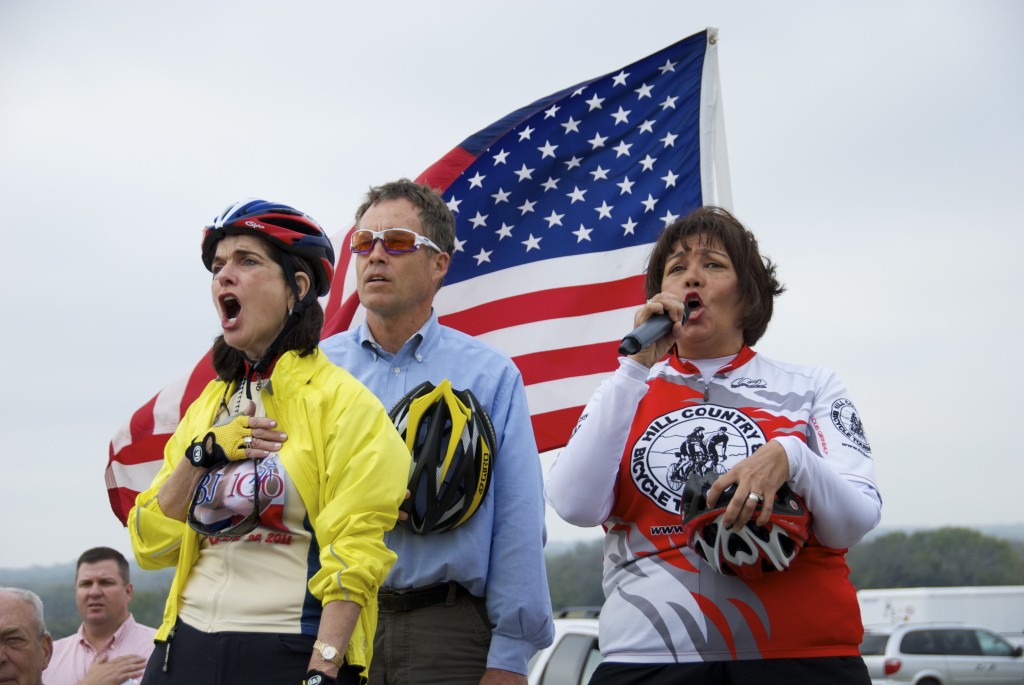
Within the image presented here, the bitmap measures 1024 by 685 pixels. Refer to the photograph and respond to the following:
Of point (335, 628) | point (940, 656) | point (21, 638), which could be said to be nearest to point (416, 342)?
point (335, 628)

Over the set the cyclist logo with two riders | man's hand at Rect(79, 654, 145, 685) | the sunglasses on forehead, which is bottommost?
man's hand at Rect(79, 654, 145, 685)

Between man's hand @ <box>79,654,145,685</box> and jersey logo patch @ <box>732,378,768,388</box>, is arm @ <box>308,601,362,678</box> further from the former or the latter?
man's hand @ <box>79,654,145,685</box>

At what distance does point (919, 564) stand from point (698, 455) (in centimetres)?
4743

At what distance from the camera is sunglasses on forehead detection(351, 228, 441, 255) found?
13.6 ft

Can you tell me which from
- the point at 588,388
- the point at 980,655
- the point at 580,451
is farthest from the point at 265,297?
the point at 980,655

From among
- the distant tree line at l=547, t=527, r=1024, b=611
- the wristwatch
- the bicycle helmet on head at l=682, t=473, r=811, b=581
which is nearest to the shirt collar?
the bicycle helmet on head at l=682, t=473, r=811, b=581

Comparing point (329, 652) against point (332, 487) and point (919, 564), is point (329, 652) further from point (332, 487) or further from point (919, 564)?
point (919, 564)

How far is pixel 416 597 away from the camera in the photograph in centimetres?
376

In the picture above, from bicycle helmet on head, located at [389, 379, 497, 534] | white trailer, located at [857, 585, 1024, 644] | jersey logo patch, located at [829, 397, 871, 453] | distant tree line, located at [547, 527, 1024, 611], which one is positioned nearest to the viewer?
jersey logo patch, located at [829, 397, 871, 453]

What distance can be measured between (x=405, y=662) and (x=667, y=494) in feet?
3.36

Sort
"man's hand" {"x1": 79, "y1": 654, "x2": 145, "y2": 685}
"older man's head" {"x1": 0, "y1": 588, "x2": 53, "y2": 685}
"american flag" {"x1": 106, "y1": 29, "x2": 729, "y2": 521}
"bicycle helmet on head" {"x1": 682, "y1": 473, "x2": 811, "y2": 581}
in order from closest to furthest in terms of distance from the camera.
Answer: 1. "bicycle helmet on head" {"x1": 682, "y1": 473, "x2": 811, "y2": 581}
2. "older man's head" {"x1": 0, "y1": 588, "x2": 53, "y2": 685}
3. "man's hand" {"x1": 79, "y1": 654, "x2": 145, "y2": 685}
4. "american flag" {"x1": 106, "y1": 29, "x2": 729, "y2": 521}

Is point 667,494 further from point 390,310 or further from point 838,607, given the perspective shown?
point 390,310

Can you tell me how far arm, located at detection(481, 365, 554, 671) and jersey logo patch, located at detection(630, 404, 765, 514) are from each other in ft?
2.02

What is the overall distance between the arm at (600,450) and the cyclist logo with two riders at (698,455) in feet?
0.54
